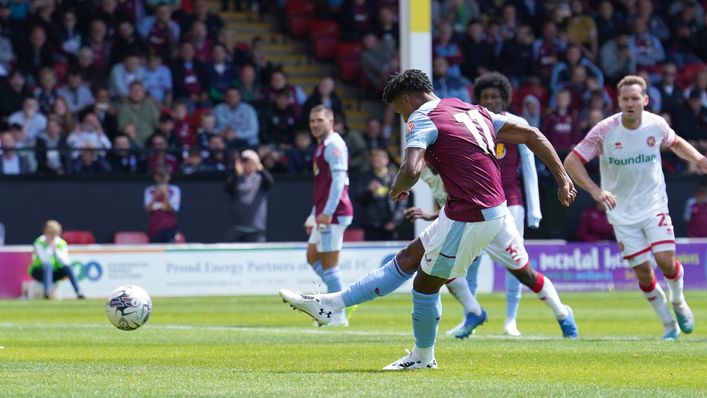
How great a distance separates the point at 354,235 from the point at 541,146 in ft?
52.4

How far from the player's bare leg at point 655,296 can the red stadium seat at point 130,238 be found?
13285mm

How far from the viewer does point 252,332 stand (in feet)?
48.2

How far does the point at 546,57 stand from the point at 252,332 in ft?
55.7

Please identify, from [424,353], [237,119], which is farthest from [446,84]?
[424,353]

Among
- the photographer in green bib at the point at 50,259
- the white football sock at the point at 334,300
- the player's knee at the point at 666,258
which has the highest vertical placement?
the white football sock at the point at 334,300

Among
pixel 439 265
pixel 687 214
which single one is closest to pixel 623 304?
pixel 687 214

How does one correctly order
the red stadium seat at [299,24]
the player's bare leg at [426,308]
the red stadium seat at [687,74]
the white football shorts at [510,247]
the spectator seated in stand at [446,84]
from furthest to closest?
1. the red stadium seat at [299,24]
2. the red stadium seat at [687,74]
3. the spectator seated in stand at [446,84]
4. the white football shorts at [510,247]
5. the player's bare leg at [426,308]

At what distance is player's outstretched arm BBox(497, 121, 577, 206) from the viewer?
9.80m

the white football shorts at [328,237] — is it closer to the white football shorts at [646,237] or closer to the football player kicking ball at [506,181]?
the football player kicking ball at [506,181]

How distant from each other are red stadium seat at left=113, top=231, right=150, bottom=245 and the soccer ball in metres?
13.2

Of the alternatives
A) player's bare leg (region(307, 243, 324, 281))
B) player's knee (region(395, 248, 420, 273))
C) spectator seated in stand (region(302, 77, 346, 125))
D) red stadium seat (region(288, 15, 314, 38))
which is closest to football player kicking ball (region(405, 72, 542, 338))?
player's bare leg (region(307, 243, 324, 281))

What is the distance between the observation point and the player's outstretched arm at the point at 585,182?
1280 cm

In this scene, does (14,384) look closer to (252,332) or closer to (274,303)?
(252,332)

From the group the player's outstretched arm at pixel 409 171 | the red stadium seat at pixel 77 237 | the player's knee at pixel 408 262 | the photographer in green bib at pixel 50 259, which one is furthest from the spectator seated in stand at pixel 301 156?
the player's outstretched arm at pixel 409 171
